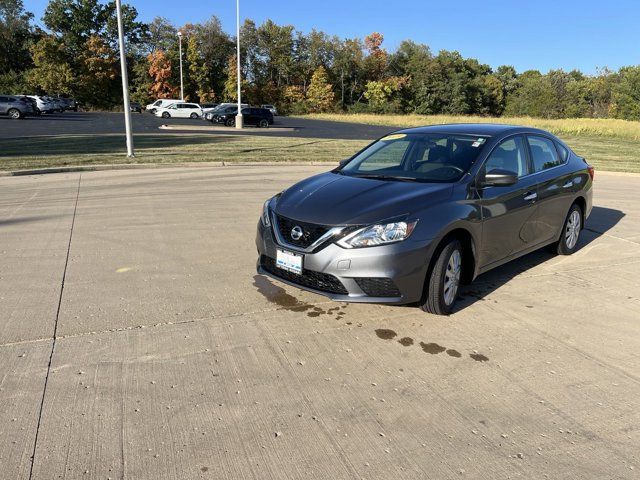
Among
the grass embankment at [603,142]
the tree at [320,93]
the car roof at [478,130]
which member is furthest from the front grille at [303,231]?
the tree at [320,93]

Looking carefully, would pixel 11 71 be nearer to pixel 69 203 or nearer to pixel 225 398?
pixel 69 203

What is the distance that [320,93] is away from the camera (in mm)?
81562

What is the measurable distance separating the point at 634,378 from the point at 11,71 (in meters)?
78.6

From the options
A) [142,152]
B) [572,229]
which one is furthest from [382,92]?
[572,229]

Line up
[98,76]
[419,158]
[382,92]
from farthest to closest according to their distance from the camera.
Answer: [382,92] < [98,76] < [419,158]

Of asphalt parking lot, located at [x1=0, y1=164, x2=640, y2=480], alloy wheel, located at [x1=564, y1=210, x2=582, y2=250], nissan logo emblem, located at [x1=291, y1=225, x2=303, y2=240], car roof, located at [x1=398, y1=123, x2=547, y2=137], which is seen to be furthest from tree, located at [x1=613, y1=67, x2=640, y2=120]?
nissan logo emblem, located at [x1=291, y1=225, x2=303, y2=240]

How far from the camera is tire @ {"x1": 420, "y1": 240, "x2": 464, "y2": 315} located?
4.26 m

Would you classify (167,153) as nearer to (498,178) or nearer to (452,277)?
(498,178)

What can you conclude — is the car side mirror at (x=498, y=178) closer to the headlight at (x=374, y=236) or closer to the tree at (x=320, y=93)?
the headlight at (x=374, y=236)

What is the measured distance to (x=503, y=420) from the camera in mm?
3037

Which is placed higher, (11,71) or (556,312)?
(11,71)

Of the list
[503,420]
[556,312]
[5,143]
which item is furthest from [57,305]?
[5,143]

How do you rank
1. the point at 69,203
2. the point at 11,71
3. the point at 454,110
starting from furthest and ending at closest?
the point at 454,110
the point at 11,71
the point at 69,203

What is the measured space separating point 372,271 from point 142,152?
14.2m
